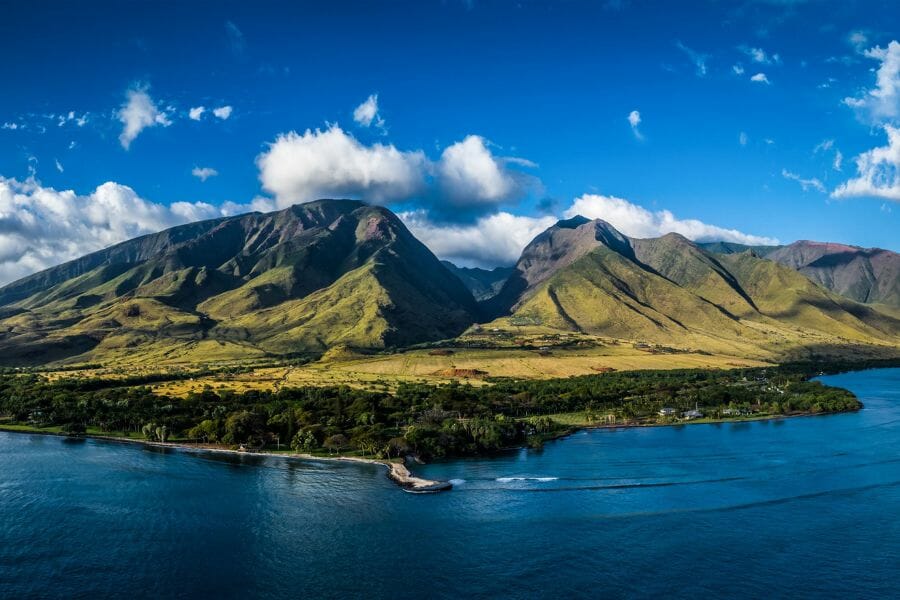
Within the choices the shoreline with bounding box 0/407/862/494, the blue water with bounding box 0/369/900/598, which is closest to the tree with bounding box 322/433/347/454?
the shoreline with bounding box 0/407/862/494

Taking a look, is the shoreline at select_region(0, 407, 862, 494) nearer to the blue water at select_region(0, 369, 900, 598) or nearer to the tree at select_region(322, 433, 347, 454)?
the blue water at select_region(0, 369, 900, 598)

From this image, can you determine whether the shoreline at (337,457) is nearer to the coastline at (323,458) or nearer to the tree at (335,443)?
the coastline at (323,458)

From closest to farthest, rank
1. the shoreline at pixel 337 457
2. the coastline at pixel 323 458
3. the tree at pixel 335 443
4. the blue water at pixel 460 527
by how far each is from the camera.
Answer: the blue water at pixel 460 527
the coastline at pixel 323 458
the shoreline at pixel 337 457
the tree at pixel 335 443

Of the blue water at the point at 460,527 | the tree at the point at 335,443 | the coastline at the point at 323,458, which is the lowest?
the blue water at the point at 460,527

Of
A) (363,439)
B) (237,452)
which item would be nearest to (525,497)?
(363,439)

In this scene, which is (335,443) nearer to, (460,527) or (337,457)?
(337,457)

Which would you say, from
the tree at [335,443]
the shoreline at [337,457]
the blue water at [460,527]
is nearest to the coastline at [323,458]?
the shoreline at [337,457]
